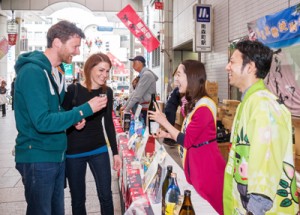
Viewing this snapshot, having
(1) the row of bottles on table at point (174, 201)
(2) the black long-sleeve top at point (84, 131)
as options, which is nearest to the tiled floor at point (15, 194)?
(2) the black long-sleeve top at point (84, 131)

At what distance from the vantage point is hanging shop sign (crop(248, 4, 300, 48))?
12.5ft

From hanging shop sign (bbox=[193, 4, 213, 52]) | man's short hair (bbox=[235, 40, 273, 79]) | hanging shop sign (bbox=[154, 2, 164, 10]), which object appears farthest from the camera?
hanging shop sign (bbox=[154, 2, 164, 10])

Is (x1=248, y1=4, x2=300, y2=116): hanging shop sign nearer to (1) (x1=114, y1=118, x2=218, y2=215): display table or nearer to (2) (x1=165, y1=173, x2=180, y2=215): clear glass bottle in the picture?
(1) (x1=114, y1=118, x2=218, y2=215): display table

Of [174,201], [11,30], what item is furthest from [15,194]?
[11,30]

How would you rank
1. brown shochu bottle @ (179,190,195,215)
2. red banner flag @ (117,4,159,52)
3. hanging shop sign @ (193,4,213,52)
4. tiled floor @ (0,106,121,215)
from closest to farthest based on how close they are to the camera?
brown shochu bottle @ (179,190,195,215) < tiled floor @ (0,106,121,215) < hanging shop sign @ (193,4,213,52) < red banner flag @ (117,4,159,52)

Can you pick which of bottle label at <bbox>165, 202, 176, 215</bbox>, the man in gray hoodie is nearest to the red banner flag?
the man in gray hoodie

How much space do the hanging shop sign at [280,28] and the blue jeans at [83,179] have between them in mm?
2902

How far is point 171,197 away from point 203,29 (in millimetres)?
6478

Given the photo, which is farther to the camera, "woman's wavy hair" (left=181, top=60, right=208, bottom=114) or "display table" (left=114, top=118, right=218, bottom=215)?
"woman's wavy hair" (left=181, top=60, right=208, bottom=114)

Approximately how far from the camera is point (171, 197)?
1.48 m

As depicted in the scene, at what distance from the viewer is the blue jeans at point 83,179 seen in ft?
7.95

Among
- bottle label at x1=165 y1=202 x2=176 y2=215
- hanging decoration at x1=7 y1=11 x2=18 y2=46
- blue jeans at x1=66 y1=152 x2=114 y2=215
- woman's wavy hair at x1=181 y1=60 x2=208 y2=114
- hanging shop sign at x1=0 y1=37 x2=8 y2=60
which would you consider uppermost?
hanging decoration at x1=7 y1=11 x2=18 y2=46

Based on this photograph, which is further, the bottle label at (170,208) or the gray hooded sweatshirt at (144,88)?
the gray hooded sweatshirt at (144,88)

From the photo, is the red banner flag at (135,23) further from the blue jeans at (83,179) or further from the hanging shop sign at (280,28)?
the blue jeans at (83,179)
